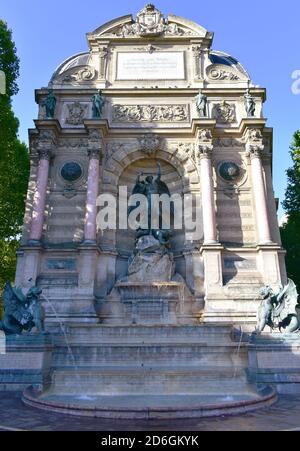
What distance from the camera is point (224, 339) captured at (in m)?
12.8

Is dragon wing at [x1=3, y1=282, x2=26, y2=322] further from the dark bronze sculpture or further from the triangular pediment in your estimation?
the triangular pediment

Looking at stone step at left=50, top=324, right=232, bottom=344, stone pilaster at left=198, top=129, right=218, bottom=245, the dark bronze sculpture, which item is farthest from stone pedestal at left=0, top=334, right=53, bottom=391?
the dark bronze sculpture

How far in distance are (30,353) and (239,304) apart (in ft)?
30.3

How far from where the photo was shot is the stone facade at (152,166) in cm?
1642

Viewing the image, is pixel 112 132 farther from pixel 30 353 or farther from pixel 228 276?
pixel 30 353

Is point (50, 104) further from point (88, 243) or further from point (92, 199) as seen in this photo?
point (88, 243)

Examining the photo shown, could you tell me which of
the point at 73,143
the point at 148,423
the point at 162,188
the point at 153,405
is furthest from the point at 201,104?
the point at 148,423

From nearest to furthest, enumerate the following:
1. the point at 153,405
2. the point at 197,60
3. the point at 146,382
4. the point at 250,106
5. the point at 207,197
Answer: the point at 153,405
the point at 146,382
the point at 207,197
the point at 250,106
the point at 197,60

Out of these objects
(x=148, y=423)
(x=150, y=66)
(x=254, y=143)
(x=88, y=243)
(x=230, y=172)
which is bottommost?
(x=148, y=423)

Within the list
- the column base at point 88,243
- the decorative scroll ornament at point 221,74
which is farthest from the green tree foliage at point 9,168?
the decorative scroll ornament at point 221,74

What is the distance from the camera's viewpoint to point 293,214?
24891 millimetres

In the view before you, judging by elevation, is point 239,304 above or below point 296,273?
below

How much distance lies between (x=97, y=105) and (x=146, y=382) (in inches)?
600
